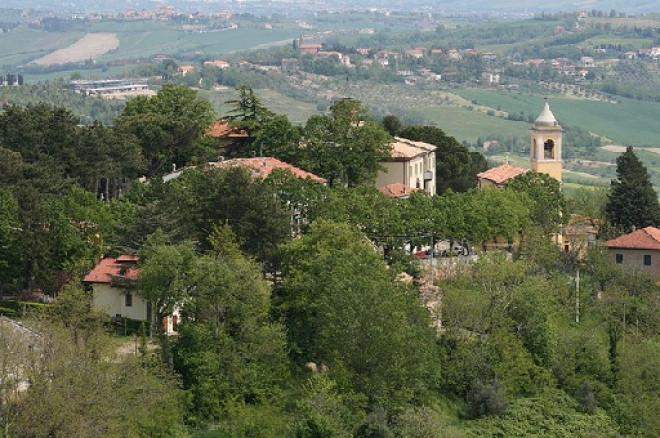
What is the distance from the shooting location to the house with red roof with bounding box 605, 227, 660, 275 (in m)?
48.3

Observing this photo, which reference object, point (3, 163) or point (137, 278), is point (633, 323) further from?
point (3, 163)

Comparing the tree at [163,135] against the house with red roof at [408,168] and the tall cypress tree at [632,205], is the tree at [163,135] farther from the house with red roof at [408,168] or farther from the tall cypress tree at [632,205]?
the tall cypress tree at [632,205]

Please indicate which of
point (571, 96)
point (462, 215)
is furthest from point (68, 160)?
point (571, 96)

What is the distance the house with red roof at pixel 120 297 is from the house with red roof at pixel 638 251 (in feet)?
59.7

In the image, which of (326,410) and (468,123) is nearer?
(326,410)

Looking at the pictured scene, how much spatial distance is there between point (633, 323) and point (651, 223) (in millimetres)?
9566

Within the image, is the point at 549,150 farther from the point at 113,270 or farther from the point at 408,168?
the point at 113,270

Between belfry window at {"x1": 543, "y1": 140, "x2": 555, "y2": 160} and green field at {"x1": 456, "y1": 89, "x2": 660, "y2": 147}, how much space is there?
83740mm

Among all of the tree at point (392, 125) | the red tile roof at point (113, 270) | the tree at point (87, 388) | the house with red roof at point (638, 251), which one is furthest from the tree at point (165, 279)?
the tree at point (392, 125)

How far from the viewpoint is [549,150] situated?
5997 cm

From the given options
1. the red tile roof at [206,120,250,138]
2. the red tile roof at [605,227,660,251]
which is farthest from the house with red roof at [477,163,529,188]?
the red tile roof at [206,120,250,138]

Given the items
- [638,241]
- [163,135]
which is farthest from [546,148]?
[163,135]

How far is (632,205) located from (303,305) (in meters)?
19.9

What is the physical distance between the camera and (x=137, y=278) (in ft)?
116
